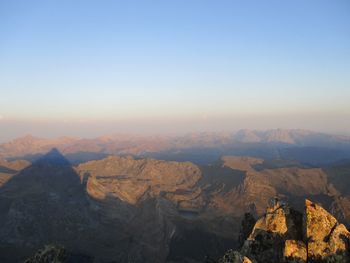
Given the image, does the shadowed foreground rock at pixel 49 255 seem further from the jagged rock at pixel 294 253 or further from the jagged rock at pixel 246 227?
the jagged rock at pixel 294 253

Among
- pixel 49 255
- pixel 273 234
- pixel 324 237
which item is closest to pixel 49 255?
pixel 49 255

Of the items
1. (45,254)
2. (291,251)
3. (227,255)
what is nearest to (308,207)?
(291,251)

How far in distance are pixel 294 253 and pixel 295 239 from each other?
370 cm

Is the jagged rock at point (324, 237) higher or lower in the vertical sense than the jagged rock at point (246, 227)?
higher

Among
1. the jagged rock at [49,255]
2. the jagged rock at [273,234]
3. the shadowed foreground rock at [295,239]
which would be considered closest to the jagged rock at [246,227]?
the shadowed foreground rock at [295,239]

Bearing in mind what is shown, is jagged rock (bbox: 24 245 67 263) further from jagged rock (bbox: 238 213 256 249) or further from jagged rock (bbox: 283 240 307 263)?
jagged rock (bbox: 283 240 307 263)

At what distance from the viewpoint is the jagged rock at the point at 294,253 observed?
102 ft

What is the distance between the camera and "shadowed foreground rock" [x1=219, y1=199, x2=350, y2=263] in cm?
3084

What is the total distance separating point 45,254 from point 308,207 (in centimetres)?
2583

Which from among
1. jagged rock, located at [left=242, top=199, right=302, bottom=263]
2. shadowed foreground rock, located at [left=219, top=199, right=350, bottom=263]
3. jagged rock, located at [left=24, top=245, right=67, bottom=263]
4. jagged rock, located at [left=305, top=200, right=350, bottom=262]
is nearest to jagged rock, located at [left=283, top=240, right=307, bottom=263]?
shadowed foreground rock, located at [left=219, top=199, right=350, bottom=263]

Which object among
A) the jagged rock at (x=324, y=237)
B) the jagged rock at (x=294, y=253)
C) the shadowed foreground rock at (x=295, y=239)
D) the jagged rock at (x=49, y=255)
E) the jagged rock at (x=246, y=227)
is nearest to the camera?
the jagged rock at (x=324, y=237)

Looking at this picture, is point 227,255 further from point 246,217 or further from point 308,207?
point 246,217

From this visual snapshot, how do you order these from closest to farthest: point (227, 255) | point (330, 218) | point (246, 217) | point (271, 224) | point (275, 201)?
point (227, 255)
point (330, 218)
point (271, 224)
point (275, 201)
point (246, 217)

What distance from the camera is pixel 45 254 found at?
40.3 m
